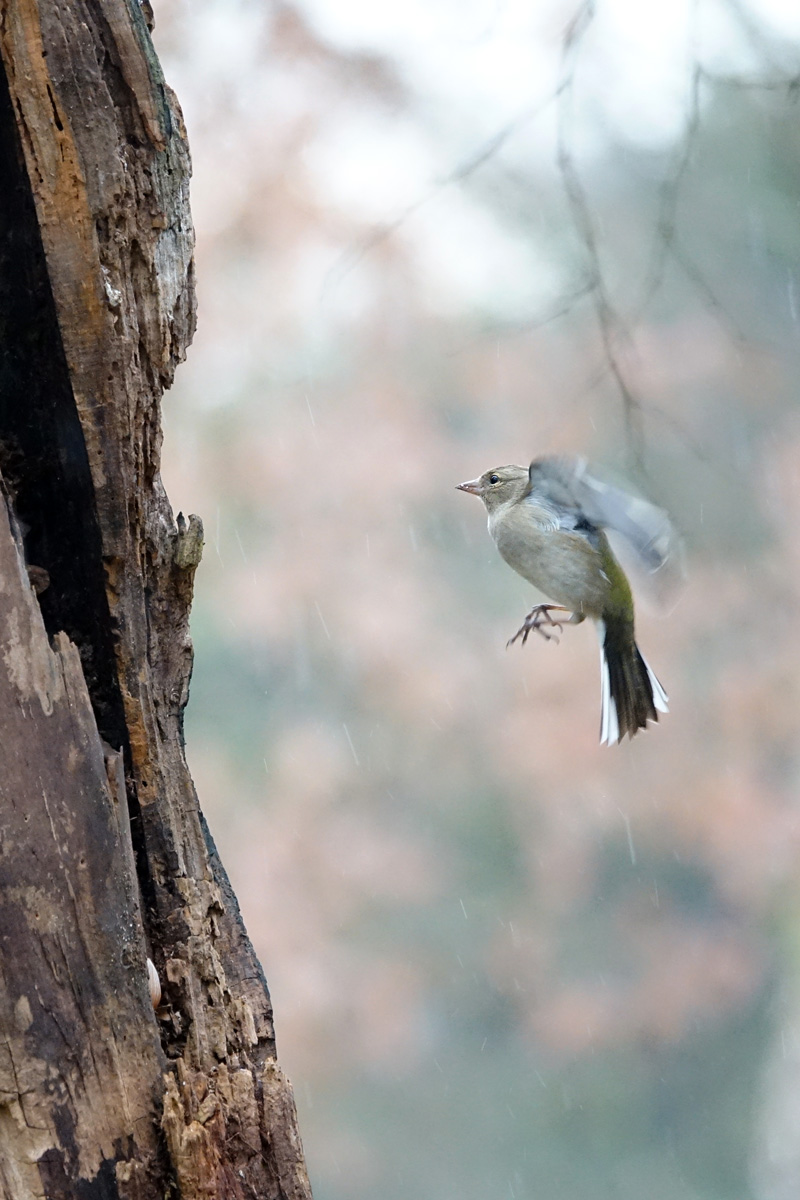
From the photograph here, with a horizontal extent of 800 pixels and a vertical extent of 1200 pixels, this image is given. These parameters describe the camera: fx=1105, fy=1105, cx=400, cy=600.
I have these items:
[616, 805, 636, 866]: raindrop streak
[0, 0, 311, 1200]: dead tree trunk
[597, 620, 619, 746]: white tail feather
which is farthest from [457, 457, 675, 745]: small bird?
[616, 805, 636, 866]: raindrop streak

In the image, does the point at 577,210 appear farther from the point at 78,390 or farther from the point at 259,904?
the point at 259,904

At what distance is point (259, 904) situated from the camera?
2.26 meters

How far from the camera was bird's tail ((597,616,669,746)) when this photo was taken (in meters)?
1.22

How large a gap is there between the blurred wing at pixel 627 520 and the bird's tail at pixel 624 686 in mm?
268

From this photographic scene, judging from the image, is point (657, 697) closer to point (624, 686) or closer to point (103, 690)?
point (624, 686)

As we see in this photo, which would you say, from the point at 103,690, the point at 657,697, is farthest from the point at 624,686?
the point at 103,690

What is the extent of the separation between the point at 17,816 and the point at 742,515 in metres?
1.78

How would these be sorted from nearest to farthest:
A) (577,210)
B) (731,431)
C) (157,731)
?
(157,731) < (577,210) < (731,431)

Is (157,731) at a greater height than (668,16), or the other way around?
(668,16)

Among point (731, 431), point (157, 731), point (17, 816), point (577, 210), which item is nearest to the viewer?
point (17, 816)

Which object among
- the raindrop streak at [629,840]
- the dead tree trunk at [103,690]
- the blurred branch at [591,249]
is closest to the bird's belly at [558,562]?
the blurred branch at [591,249]

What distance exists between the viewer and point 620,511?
0.97 metres

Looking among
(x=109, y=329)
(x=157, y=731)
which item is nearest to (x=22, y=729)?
(x=157, y=731)

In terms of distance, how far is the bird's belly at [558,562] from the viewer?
47.3 inches
